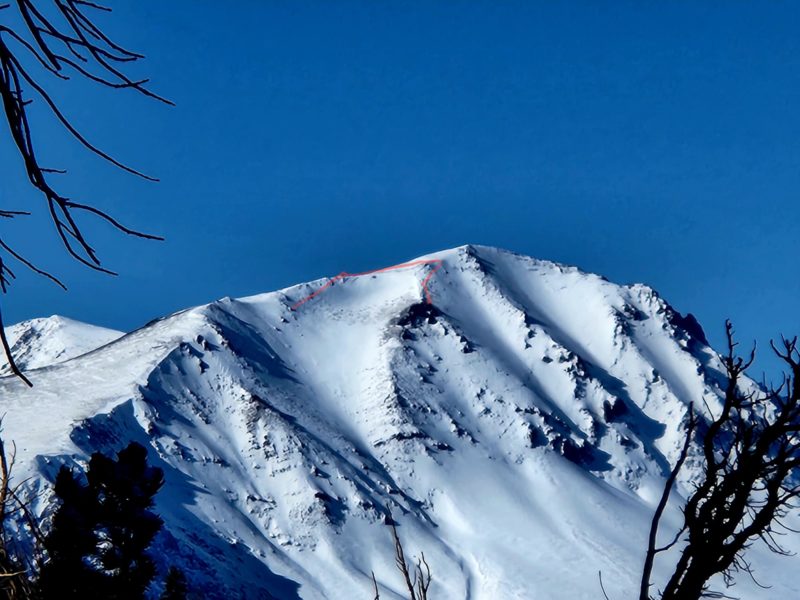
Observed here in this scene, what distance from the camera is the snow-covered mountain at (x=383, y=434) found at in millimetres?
132375

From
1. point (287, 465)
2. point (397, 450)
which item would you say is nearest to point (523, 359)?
point (397, 450)

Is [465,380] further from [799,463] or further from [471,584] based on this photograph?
[799,463]

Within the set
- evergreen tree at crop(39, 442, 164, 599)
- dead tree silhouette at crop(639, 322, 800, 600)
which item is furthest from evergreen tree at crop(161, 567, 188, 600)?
dead tree silhouette at crop(639, 322, 800, 600)

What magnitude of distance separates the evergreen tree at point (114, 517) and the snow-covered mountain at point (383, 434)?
86682 millimetres

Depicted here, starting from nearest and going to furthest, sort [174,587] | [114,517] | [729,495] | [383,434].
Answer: [729,495] < [114,517] < [174,587] < [383,434]

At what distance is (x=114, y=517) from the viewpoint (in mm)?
26828

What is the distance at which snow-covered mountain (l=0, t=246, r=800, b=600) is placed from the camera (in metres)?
132

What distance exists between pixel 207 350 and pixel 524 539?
55.9 m

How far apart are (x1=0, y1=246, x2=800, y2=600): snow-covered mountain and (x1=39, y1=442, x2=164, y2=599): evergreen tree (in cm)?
8668

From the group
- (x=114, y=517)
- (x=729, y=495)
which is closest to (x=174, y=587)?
(x=114, y=517)

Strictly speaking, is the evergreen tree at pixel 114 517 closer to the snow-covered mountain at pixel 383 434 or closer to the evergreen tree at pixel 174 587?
the evergreen tree at pixel 174 587

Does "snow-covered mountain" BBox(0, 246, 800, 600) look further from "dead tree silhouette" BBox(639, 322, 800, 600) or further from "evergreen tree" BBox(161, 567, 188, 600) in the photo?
"dead tree silhouette" BBox(639, 322, 800, 600)

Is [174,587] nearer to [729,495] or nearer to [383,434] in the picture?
[729,495]

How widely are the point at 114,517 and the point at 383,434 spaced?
136014mm
